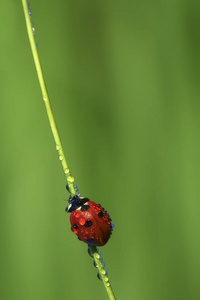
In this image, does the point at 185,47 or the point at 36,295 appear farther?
the point at 185,47

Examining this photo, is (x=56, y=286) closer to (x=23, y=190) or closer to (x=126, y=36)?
(x=23, y=190)

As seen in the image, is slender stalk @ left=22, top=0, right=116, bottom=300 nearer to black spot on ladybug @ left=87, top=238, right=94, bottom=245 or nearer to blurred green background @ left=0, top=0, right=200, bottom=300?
black spot on ladybug @ left=87, top=238, right=94, bottom=245

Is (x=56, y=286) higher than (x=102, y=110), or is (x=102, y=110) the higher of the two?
(x=102, y=110)

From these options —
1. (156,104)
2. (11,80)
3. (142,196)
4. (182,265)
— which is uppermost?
(11,80)

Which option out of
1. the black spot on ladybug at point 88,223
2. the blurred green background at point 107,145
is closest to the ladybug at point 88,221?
the black spot on ladybug at point 88,223

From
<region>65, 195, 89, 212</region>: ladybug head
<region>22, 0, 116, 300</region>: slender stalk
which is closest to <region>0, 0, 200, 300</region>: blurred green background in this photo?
<region>65, 195, 89, 212</region>: ladybug head

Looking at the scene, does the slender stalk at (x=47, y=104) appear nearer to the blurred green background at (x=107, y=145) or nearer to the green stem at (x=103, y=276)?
the green stem at (x=103, y=276)

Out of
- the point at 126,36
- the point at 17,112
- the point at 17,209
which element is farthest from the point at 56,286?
the point at 126,36
